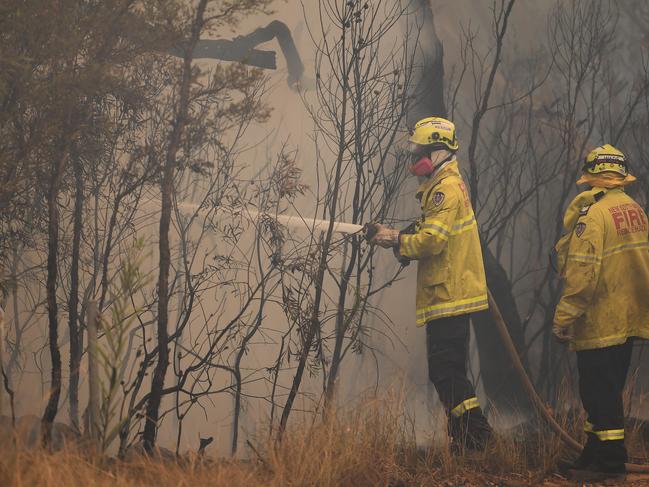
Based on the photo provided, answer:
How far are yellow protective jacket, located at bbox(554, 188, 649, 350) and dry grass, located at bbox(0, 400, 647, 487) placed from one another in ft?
2.02

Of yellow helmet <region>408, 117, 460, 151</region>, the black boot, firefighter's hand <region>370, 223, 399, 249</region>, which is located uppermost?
yellow helmet <region>408, 117, 460, 151</region>

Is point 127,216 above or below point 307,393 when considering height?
above

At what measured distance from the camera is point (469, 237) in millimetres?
3840

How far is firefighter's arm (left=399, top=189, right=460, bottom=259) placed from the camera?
146 inches

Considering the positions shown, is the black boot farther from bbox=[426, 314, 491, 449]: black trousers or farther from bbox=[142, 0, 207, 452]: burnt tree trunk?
bbox=[142, 0, 207, 452]: burnt tree trunk

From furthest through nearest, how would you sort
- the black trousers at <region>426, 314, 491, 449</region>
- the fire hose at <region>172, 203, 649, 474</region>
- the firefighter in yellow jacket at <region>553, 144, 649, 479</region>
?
1. the fire hose at <region>172, 203, 649, 474</region>
2. the black trousers at <region>426, 314, 491, 449</region>
3. the firefighter in yellow jacket at <region>553, 144, 649, 479</region>

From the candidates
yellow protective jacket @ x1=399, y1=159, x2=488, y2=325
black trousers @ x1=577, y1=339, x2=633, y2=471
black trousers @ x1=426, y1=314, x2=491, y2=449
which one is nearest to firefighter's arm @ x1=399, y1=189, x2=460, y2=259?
A: yellow protective jacket @ x1=399, y1=159, x2=488, y2=325

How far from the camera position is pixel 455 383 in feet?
12.5

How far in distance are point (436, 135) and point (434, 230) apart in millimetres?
450

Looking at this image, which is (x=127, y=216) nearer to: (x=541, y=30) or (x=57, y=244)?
(x=57, y=244)

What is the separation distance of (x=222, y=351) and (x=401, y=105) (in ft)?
5.47


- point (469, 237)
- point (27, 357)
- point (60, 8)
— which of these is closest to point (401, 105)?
point (469, 237)

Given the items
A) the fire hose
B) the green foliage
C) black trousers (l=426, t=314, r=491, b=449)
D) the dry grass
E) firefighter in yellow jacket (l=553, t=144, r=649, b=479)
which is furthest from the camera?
the fire hose

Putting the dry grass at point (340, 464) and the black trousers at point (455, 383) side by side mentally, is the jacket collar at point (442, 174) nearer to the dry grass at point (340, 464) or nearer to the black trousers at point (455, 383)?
the black trousers at point (455, 383)
